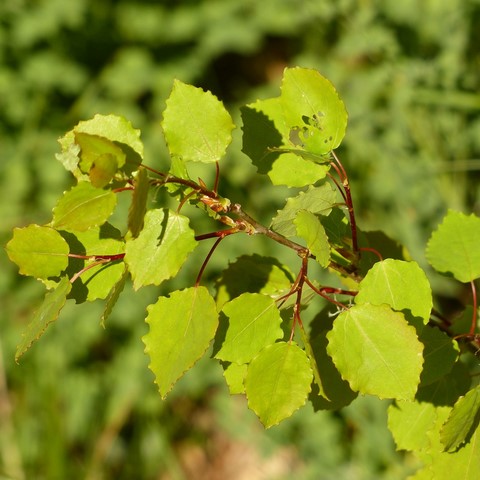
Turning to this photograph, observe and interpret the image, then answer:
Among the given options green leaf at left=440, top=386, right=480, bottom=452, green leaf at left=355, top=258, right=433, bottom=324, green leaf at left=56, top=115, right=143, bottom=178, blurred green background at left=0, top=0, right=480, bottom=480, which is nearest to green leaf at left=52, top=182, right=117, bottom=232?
green leaf at left=56, top=115, right=143, bottom=178

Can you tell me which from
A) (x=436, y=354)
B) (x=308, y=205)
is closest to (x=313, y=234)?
(x=308, y=205)

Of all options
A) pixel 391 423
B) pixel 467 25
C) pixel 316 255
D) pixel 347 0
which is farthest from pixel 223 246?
pixel 316 255

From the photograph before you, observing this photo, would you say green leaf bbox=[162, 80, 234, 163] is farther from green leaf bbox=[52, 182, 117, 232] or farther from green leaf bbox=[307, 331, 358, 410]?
green leaf bbox=[307, 331, 358, 410]

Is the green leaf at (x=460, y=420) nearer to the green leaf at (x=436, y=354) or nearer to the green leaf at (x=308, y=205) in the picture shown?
the green leaf at (x=436, y=354)

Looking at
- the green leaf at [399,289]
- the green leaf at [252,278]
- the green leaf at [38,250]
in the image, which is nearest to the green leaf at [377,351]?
the green leaf at [399,289]

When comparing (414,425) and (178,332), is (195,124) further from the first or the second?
(414,425)

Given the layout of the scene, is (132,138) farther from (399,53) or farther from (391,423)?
(399,53)
